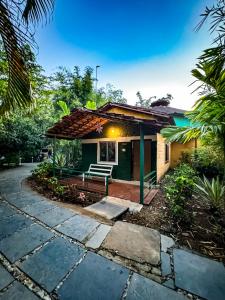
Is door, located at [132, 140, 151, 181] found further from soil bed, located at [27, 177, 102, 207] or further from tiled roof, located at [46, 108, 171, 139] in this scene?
soil bed, located at [27, 177, 102, 207]

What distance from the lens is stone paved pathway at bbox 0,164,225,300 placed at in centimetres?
210

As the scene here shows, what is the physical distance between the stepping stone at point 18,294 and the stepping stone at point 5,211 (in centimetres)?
251

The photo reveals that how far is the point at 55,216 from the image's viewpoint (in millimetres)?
4168

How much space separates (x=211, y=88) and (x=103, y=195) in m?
4.94

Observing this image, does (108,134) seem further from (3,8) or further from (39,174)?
(3,8)

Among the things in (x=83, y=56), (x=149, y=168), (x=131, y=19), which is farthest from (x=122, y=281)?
(x=83, y=56)

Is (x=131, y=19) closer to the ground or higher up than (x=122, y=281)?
higher up

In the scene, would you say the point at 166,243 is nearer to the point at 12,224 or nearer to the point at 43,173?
the point at 12,224

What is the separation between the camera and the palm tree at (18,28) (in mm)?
1735

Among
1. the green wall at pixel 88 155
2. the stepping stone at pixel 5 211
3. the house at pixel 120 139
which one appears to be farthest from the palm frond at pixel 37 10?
the green wall at pixel 88 155

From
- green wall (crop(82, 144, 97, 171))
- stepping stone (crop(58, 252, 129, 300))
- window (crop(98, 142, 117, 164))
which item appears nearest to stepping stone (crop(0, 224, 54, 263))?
stepping stone (crop(58, 252, 129, 300))

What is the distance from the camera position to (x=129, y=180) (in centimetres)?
838

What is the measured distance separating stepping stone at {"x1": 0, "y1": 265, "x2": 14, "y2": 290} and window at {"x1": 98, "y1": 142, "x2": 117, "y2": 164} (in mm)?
6932

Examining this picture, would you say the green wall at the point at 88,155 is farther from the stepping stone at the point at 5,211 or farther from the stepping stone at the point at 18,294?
the stepping stone at the point at 18,294
